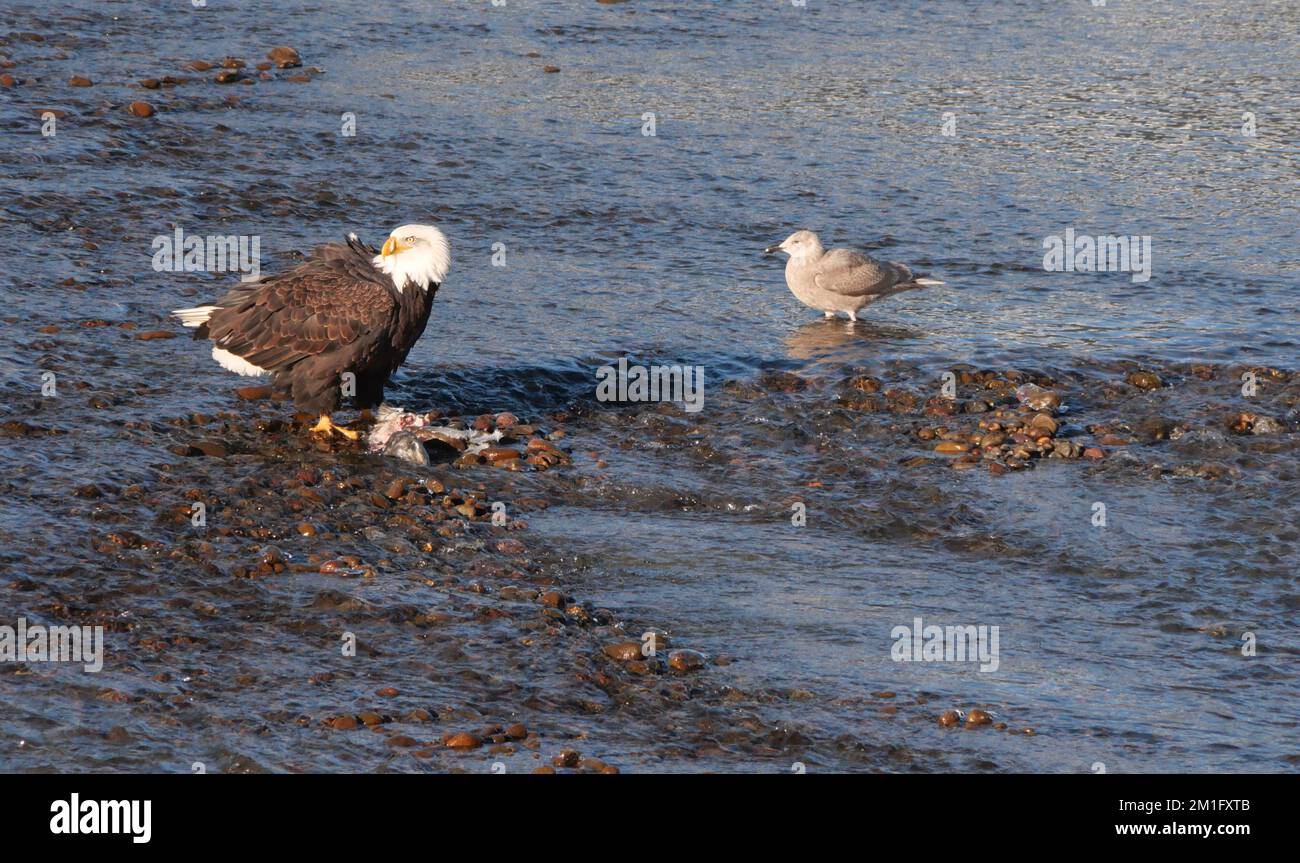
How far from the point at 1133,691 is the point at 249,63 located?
12106mm

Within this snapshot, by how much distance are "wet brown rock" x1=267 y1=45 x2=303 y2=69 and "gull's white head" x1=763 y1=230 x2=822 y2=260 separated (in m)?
6.62

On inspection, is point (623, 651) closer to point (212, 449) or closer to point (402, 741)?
point (402, 741)

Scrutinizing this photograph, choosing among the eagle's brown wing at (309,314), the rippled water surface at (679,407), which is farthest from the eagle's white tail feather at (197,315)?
the rippled water surface at (679,407)

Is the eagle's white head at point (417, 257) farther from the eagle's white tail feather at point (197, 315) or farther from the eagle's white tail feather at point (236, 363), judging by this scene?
the eagle's white tail feather at point (197, 315)

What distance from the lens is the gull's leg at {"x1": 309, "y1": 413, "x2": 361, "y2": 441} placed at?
9.16 meters

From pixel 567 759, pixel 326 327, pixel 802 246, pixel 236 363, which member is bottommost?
pixel 567 759

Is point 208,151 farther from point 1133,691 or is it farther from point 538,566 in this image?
point 1133,691

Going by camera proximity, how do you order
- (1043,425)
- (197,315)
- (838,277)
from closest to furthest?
(197,315) < (1043,425) < (838,277)

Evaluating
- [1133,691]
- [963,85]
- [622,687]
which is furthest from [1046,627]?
[963,85]

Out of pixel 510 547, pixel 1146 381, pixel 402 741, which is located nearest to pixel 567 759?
pixel 402 741

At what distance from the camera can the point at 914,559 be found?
8.14 meters

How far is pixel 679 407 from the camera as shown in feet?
32.4

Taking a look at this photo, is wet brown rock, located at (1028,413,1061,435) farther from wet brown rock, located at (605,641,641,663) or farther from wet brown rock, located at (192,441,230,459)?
wet brown rock, located at (192,441,230,459)

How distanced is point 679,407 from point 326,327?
7.23 ft
